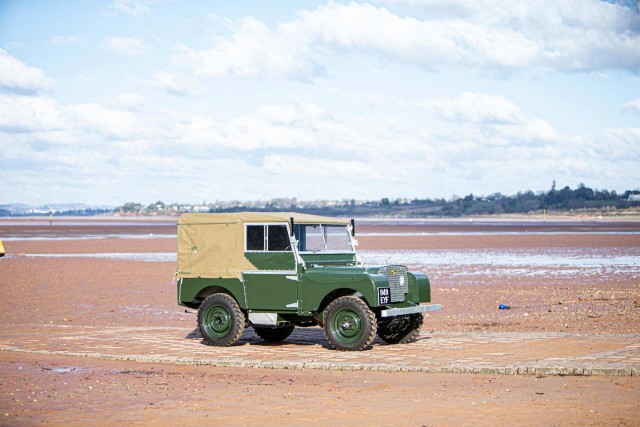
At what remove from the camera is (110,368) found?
1352 centimetres

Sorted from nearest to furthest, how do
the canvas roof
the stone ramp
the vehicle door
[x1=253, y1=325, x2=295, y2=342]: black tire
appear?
1. the stone ramp
2. the vehicle door
3. the canvas roof
4. [x1=253, y1=325, x2=295, y2=342]: black tire

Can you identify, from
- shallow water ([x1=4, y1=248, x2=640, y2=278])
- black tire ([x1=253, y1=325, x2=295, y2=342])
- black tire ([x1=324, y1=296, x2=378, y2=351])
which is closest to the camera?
black tire ([x1=324, y1=296, x2=378, y2=351])

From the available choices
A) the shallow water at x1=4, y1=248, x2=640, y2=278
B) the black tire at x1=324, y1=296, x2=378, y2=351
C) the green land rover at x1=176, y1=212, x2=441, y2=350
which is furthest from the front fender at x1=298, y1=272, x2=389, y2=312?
the shallow water at x1=4, y1=248, x2=640, y2=278

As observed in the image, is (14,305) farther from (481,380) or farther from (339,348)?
(481,380)

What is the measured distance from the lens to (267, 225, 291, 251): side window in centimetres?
1521

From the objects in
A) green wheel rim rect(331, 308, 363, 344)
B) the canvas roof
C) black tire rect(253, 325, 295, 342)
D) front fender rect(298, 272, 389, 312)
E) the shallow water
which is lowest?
black tire rect(253, 325, 295, 342)

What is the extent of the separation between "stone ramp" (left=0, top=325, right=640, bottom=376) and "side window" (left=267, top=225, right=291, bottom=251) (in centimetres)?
160

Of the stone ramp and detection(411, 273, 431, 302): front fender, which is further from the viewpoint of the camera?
detection(411, 273, 431, 302): front fender

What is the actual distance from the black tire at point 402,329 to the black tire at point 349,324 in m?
0.96

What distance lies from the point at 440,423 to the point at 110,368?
5808 millimetres

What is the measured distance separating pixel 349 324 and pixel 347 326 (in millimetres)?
42

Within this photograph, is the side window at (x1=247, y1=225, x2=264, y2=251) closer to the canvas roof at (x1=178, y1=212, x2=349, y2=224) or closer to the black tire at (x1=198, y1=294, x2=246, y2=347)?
the canvas roof at (x1=178, y1=212, x2=349, y2=224)

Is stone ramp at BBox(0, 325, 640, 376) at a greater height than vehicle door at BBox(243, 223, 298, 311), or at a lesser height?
lesser

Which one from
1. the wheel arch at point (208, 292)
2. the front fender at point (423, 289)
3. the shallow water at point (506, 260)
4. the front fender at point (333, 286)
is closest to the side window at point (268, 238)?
the front fender at point (333, 286)
